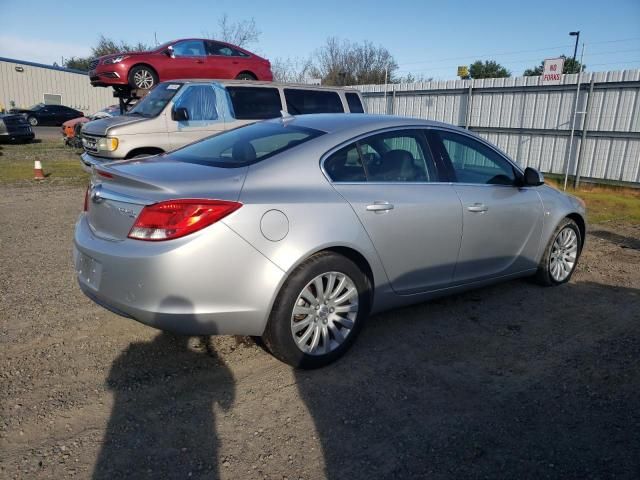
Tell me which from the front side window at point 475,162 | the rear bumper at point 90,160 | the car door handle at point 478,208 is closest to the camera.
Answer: the car door handle at point 478,208

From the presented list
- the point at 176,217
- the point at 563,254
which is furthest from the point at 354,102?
the point at 176,217

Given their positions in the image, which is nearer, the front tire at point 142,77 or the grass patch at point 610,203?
the grass patch at point 610,203

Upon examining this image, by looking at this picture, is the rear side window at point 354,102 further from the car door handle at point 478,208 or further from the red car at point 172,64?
the car door handle at point 478,208

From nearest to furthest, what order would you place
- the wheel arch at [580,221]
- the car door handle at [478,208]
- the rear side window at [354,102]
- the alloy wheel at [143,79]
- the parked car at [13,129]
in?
the car door handle at [478,208] < the wheel arch at [580,221] < the rear side window at [354,102] < the alloy wheel at [143,79] < the parked car at [13,129]

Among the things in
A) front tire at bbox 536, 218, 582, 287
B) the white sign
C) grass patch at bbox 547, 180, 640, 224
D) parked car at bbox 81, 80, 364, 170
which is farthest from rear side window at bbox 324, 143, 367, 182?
the white sign

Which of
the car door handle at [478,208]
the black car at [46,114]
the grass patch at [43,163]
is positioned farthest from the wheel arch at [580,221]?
the black car at [46,114]

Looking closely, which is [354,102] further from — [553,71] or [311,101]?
[553,71]

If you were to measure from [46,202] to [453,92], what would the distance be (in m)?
12.3

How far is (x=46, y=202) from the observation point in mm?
8969

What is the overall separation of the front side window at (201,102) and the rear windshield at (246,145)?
461cm

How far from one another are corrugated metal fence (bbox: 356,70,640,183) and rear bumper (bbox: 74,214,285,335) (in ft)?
40.4

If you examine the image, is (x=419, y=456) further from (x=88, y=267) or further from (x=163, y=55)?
(x=163, y=55)

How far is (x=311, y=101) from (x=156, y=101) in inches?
105

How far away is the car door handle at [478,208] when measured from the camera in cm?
404
